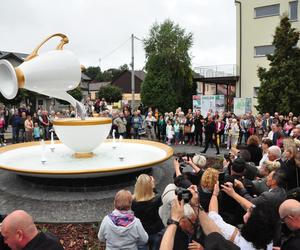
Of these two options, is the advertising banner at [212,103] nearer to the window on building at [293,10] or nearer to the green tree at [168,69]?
the window on building at [293,10]

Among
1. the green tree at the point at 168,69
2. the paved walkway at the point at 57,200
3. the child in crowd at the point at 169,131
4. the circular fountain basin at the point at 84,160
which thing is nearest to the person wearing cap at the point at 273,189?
the paved walkway at the point at 57,200

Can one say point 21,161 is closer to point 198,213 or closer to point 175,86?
point 198,213

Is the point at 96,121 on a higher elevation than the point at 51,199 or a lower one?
higher

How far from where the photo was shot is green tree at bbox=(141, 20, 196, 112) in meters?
36.2

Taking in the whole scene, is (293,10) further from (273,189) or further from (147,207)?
(147,207)

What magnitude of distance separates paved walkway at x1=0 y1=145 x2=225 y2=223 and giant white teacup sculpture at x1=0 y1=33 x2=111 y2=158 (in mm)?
1842

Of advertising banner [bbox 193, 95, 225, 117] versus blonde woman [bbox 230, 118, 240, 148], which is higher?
advertising banner [bbox 193, 95, 225, 117]

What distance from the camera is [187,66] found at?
3816 centimetres

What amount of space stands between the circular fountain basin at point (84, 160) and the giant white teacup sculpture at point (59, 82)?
714mm

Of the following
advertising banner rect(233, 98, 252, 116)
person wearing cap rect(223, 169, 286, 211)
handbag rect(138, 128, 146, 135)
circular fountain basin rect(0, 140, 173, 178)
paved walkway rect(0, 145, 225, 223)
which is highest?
advertising banner rect(233, 98, 252, 116)

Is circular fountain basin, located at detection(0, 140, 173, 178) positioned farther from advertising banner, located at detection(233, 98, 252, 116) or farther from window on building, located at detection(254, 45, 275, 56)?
window on building, located at detection(254, 45, 275, 56)

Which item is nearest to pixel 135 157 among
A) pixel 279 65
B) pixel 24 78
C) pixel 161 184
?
pixel 161 184

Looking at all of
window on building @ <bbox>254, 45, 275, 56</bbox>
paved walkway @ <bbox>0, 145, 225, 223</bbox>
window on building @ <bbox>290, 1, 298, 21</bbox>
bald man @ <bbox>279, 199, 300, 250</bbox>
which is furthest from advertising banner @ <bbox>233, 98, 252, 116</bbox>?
bald man @ <bbox>279, 199, 300, 250</bbox>

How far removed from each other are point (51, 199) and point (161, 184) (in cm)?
293
